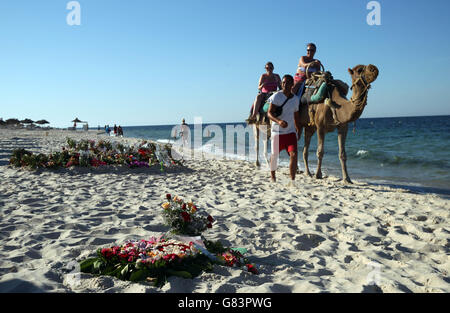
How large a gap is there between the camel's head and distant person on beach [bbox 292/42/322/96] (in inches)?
75.7

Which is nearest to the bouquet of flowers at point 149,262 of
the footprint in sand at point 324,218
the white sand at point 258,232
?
the white sand at point 258,232

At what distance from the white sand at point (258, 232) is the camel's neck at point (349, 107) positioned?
1.71 m

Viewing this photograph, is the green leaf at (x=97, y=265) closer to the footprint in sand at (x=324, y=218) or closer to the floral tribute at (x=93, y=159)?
the footprint in sand at (x=324, y=218)

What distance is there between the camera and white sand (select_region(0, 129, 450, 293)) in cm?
267

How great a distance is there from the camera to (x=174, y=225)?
3561 mm

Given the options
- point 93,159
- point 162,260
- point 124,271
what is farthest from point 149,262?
point 93,159

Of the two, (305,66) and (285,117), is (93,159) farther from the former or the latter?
(305,66)

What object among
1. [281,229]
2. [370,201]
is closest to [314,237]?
[281,229]

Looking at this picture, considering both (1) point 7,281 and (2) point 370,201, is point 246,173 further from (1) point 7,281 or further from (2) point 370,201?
(1) point 7,281

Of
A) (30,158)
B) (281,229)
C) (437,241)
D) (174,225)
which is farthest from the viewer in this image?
(30,158)

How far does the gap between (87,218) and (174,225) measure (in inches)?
73.8

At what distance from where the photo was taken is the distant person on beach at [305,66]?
865cm

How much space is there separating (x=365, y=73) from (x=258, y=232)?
4.59 m

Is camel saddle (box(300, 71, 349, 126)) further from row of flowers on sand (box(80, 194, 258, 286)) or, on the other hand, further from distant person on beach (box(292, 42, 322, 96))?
row of flowers on sand (box(80, 194, 258, 286))
